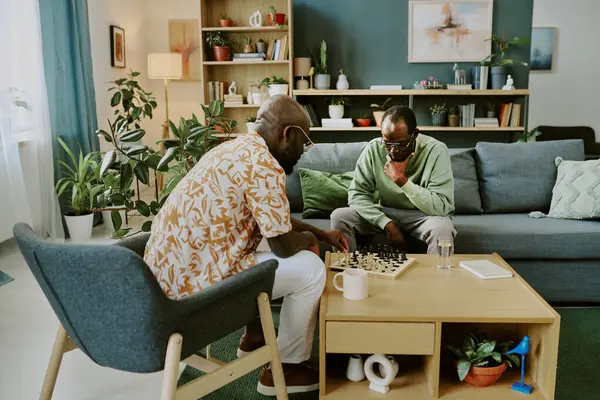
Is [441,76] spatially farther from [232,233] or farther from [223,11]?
[232,233]

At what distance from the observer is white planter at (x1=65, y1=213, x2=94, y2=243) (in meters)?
4.24

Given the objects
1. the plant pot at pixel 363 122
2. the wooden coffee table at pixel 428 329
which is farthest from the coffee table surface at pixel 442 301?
the plant pot at pixel 363 122

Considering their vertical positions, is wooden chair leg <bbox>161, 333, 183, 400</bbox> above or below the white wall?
below

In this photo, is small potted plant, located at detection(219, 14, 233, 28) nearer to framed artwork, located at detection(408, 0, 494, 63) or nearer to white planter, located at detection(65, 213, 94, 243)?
framed artwork, located at detection(408, 0, 494, 63)

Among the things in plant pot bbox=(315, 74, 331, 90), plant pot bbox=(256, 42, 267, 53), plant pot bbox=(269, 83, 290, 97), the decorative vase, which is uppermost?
Result: plant pot bbox=(256, 42, 267, 53)

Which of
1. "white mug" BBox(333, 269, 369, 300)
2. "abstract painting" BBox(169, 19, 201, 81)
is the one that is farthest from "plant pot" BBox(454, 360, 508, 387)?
"abstract painting" BBox(169, 19, 201, 81)

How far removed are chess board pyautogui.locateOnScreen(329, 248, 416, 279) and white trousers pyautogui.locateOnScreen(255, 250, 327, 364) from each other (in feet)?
0.82

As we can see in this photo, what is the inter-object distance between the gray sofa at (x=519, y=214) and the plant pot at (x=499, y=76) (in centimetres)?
A: 182

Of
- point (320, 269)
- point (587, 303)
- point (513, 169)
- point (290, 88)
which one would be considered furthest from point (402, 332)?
point (290, 88)

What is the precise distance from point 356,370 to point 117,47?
444cm

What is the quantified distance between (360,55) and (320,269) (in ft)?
12.0

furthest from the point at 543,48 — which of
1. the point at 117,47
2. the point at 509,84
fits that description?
the point at 117,47

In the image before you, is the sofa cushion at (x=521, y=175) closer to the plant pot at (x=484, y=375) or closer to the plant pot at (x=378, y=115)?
the plant pot at (x=484, y=375)

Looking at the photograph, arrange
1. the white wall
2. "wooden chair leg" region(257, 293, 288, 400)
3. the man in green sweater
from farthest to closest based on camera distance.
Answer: the white wall → the man in green sweater → "wooden chair leg" region(257, 293, 288, 400)
